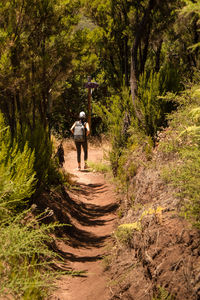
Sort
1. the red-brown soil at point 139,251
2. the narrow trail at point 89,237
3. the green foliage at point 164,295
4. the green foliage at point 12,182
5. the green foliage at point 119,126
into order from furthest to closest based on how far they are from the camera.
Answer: the green foliage at point 119,126 → the narrow trail at point 89,237 → the green foliage at point 12,182 → the red-brown soil at point 139,251 → the green foliage at point 164,295

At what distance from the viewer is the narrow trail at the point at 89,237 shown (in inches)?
157

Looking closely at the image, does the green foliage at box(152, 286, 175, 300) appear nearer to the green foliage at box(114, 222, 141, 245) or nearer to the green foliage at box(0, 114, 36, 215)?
the green foliage at box(114, 222, 141, 245)

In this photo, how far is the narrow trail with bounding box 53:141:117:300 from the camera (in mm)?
3982

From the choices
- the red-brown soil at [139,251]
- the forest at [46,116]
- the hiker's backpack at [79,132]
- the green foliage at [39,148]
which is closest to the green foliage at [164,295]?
the red-brown soil at [139,251]

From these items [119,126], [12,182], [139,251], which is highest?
[119,126]

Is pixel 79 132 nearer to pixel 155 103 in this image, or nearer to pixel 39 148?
pixel 155 103

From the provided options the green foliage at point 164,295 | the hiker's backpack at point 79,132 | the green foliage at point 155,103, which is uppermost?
the green foliage at point 155,103

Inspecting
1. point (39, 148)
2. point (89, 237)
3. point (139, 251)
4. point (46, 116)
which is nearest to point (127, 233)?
point (139, 251)

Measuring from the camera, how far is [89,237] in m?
5.83

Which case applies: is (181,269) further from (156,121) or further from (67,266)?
(156,121)

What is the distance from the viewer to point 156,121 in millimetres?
6582

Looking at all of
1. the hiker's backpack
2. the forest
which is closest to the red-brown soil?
the forest

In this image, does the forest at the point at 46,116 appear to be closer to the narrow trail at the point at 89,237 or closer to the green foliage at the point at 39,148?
the green foliage at the point at 39,148

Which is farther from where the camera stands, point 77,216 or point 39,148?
point 77,216
